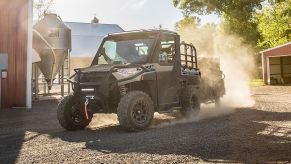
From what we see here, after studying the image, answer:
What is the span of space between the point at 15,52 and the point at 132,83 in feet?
30.3

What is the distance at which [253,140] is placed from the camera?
22.1 feet

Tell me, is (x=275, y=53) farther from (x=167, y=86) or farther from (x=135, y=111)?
(x=135, y=111)

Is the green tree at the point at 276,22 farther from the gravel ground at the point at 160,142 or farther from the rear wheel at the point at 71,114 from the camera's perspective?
the rear wheel at the point at 71,114

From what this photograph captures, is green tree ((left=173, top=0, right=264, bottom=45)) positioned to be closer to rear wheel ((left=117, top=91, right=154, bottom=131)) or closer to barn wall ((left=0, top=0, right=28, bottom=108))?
barn wall ((left=0, top=0, right=28, bottom=108))

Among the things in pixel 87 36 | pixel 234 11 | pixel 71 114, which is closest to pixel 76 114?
pixel 71 114

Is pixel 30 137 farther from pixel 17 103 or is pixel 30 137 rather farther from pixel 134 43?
pixel 17 103

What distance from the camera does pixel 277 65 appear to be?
32.8 meters

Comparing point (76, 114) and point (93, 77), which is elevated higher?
point (93, 77)

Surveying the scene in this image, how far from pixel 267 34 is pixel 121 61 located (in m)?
35.2

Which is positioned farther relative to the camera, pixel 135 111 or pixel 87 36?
pixel 87 36

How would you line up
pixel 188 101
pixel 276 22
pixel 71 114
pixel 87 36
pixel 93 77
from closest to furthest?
pixel 93 77 → pixel 71 114 → pixel 188 101 → pixel 276 22 → pixel 87 36

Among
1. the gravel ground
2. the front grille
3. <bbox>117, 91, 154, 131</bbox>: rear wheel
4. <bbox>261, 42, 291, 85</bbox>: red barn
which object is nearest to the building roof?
<bbox>261, 42, 291, 85</bbox>: red barn

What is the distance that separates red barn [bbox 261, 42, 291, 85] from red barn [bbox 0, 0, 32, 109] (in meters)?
21.3

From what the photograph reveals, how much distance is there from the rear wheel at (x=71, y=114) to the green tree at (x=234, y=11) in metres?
34.8
